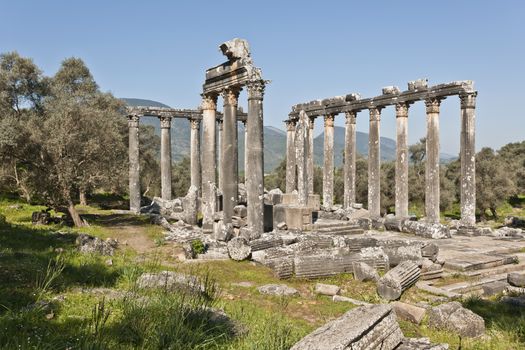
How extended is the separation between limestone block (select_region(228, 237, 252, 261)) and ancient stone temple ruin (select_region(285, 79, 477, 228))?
9205mm

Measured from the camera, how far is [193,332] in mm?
5391

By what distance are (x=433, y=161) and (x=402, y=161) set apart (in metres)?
2.27

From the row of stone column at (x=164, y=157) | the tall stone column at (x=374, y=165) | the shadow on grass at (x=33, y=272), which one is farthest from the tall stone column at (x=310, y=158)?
the shadow on grass at (x=33, y=272)

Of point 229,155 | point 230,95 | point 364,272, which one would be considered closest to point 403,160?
point 229,155

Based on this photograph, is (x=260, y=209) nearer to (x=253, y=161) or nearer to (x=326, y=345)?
(x=253, y=161)

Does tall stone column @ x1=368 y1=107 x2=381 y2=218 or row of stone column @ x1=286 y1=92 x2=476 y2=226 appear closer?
row of stone column @ x1=286 y1=92 x2=476 y2=226

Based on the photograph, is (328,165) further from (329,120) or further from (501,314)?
(501,314)

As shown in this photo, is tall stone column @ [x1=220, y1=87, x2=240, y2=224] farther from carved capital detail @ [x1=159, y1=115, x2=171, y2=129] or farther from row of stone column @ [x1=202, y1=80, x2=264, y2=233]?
carved capital detail @ [x1=159, y1=115, x2=171, y2=129]

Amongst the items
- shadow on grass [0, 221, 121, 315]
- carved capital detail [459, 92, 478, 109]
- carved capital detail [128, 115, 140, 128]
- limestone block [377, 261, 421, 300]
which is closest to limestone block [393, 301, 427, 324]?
limestone block [377, 261, 421, 300]

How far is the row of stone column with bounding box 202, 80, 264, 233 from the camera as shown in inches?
752

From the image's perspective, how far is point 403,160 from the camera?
2808 cm

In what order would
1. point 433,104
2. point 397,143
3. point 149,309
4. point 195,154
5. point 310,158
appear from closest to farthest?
1. point 149,309
2. point 433,104
3. point 397,143
4. point 310,158
5. point 195,154

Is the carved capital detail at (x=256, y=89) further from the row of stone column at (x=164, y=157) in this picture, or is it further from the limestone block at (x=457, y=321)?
the row of stone column at (x=164, y=157)

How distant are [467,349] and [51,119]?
67.9ft
